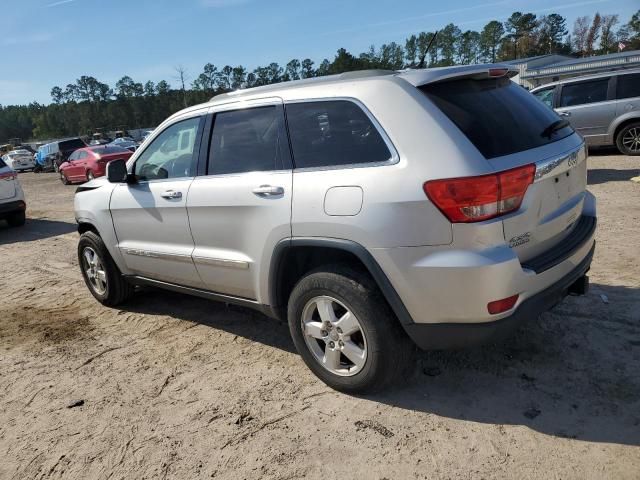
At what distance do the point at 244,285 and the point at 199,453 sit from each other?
1135 mm

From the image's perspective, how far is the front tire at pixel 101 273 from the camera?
4.98m

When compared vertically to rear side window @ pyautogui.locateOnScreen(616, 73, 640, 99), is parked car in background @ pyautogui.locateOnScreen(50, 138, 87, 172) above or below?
below

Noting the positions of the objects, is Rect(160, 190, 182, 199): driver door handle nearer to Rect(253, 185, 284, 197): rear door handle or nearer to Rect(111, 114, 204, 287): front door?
Rect(111, 114, 204, 287): front door

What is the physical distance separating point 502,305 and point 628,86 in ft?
34.7

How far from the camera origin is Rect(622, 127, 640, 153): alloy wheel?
440 inches

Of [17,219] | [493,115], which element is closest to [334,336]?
[493,115]

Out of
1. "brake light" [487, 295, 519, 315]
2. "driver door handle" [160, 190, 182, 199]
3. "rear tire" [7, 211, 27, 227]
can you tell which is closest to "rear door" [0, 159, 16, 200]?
"rear tire" [7, 211, 27, 227]

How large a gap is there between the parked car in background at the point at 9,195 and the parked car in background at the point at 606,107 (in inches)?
455

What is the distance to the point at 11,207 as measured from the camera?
10.7 metres

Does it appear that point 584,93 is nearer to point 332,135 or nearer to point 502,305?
point 332,135

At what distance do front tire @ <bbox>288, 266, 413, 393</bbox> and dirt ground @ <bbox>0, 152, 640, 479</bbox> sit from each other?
0.19 meters

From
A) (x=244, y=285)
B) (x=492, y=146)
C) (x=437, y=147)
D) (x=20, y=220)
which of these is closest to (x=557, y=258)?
(x=492, y=146)

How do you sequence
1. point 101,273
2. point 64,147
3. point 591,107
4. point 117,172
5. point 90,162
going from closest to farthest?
1. point 117,172
2. point 101,273
3. point 591,107
4. point 90,162
5. point 64,147

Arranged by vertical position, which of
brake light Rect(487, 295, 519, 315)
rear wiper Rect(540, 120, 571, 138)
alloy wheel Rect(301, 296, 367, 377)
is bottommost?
alloy wheel Rect(301, 296, 367, 377)
